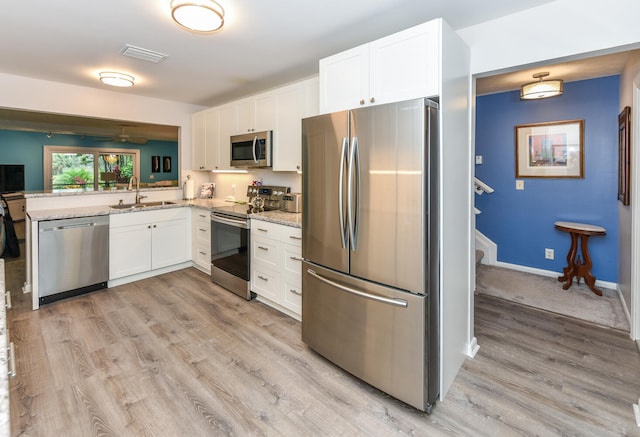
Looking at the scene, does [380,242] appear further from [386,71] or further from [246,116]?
[246,116]

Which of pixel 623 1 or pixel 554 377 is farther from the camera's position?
pixel 554 377

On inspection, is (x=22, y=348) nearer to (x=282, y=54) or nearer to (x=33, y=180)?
(x=282, y=54)

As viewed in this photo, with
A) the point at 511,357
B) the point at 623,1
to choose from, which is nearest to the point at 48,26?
the point at 623,1

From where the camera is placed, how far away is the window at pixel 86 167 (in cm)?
748

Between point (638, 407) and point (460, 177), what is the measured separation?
65.4 inches

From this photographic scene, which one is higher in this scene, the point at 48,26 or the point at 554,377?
the point at 48,26

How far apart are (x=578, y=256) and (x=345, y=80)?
3.70 meters

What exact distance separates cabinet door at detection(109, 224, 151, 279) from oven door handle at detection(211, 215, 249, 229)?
38.2 inches

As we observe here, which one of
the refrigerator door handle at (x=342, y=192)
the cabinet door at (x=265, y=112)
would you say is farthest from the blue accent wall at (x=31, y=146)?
the refrigerator door handle at (x=342, y=192)

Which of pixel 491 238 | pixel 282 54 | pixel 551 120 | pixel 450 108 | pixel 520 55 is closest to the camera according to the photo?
pixel 450 108

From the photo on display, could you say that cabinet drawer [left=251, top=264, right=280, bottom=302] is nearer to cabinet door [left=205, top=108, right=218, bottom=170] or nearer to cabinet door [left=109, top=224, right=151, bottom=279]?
cabinet door [left=109, top=224, right=151, bottom=279]

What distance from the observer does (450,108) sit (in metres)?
1.92

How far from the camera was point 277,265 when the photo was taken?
306cm

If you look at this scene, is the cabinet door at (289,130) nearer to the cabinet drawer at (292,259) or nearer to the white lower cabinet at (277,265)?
the white lower cabinet at (277,265)
